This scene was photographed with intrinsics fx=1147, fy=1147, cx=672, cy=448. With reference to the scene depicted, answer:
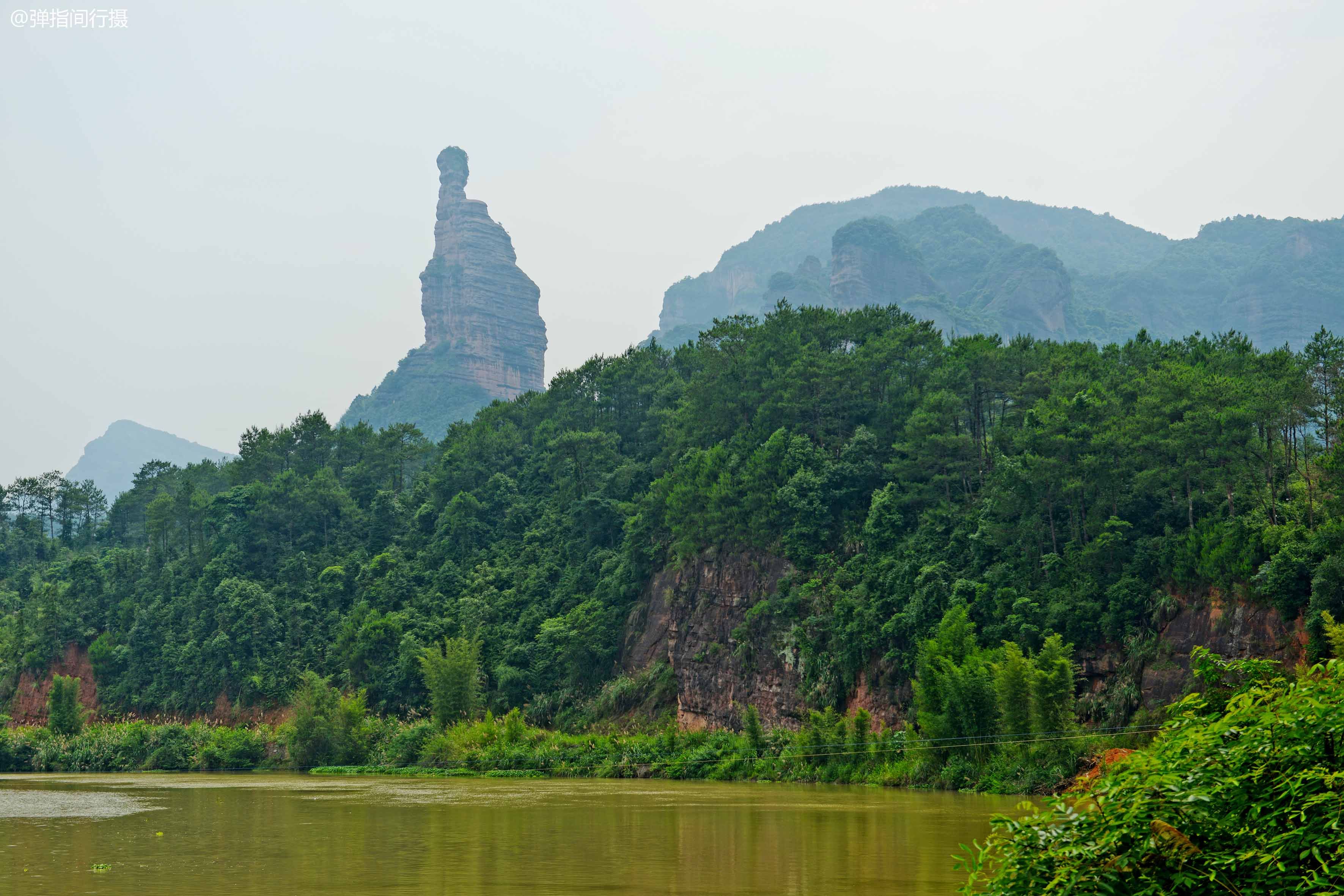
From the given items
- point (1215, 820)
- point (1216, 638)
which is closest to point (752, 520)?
point (1216, 638)

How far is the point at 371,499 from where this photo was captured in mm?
84688

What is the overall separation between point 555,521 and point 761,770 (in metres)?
29.9

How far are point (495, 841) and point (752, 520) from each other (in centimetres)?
3476

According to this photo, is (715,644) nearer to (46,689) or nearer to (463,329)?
(46,689)

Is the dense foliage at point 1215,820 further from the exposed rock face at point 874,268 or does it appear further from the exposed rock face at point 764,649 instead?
the exposed rock face at point 874,268

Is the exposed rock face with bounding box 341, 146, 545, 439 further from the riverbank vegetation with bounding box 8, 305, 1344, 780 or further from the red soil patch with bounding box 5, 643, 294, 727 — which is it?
the red soil patch with bounding box 5, 643, 294, 727

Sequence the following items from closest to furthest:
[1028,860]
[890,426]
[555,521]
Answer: [1028,860]
[890,426]
[555,521]

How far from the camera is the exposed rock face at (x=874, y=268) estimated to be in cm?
17562

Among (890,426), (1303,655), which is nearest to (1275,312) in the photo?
(890,426)

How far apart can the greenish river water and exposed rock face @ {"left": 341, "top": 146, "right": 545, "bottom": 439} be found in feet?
472

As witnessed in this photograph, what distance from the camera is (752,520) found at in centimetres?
5762

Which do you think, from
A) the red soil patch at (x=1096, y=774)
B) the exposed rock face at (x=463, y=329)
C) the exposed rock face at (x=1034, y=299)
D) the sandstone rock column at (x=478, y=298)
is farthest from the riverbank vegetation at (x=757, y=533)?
the exposed rock face at (x=1034, y=299)

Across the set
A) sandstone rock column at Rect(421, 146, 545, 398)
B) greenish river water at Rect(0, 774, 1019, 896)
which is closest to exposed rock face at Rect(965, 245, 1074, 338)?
sandstone rock column at Rect(421, 146, 545, 398)

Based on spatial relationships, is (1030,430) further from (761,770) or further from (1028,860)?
(1028,860)
